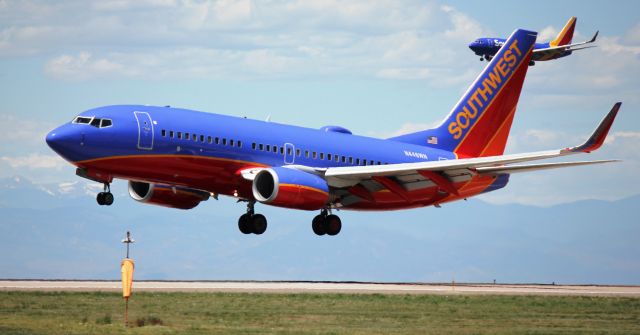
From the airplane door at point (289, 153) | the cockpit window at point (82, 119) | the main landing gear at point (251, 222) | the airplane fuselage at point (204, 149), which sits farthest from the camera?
the main landing gear at point (251, 222)

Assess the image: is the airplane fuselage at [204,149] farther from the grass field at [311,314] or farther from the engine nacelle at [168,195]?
the grass field at [311,314]

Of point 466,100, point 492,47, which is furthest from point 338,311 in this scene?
point 492,47

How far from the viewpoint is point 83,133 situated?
61.8 m

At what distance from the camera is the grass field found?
4603 centimetres

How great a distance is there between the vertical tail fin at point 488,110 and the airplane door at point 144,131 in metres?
20.4

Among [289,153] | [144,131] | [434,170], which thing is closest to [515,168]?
[434,170]

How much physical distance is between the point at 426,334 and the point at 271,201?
22437 mm

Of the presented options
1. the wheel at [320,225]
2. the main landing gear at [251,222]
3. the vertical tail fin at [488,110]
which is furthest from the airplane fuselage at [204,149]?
the vertical tail fin at [488,110]

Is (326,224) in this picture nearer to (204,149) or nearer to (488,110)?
(204,149)

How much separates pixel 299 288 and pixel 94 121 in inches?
494

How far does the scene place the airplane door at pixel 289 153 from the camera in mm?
69250

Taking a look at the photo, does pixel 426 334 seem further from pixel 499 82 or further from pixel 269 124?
pixel 499 82

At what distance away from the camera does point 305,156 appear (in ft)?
230

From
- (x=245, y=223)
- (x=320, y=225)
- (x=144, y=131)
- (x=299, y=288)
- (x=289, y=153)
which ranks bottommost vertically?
(x=299, y=288)
